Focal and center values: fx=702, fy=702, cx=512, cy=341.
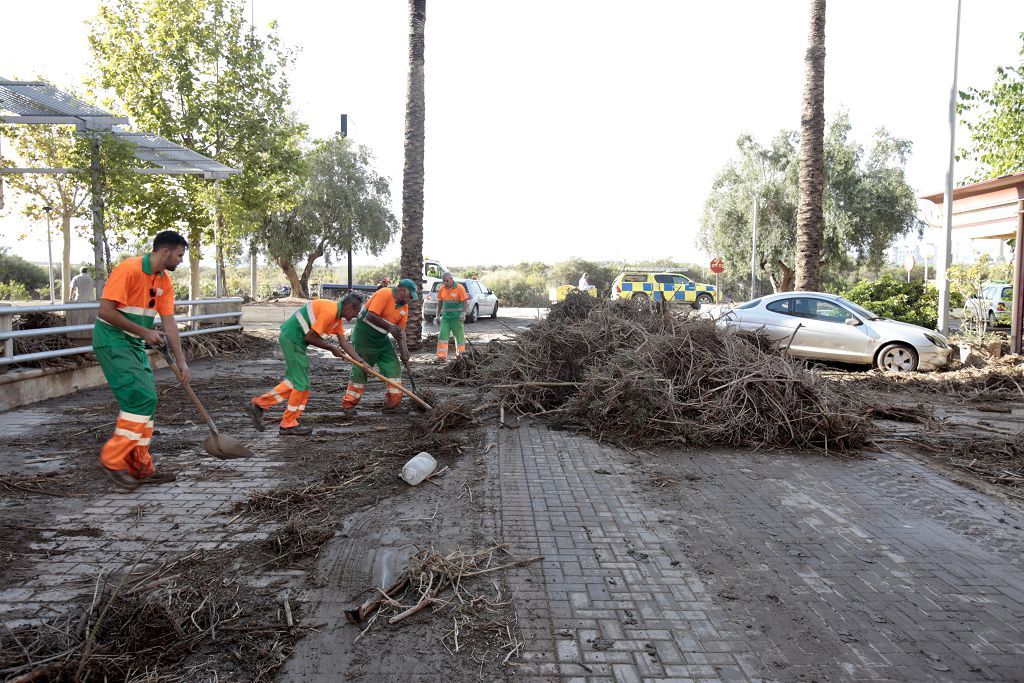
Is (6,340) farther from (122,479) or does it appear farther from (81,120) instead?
(81,120)

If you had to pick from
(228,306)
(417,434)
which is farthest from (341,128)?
(417,434)

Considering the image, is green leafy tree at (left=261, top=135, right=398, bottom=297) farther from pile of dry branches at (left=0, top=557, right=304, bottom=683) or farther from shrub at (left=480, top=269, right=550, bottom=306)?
pile of dry branches at (left=0, top=557, right=304, bottom=683)

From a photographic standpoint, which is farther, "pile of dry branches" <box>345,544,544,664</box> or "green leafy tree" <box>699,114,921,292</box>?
"green leafy tree" <box>699,114,921,292</box>

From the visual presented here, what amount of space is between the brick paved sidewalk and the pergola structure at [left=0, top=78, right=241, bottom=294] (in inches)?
359

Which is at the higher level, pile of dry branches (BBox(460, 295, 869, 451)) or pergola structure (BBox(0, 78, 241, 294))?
pergola structure (BBox(0, 78, 241, 294))

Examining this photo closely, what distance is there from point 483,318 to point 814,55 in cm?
1675

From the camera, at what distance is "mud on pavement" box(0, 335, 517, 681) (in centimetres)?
298

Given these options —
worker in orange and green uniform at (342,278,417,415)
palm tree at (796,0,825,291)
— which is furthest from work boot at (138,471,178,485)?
palm tree at (796,0,825,291)

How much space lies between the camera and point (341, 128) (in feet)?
109

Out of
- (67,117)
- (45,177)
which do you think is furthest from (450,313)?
(45,177)

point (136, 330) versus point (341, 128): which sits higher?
point (341, 128)

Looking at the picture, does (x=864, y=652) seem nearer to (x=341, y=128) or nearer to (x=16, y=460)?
(x=16, y=460)

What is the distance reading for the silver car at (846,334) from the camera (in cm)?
1204

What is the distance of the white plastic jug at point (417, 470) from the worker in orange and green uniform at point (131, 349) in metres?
1.82
